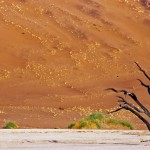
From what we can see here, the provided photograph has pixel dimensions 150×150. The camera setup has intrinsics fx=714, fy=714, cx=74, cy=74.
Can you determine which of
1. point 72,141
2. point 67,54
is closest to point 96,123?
point 72,141

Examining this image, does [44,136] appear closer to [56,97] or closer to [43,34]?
[56,97]

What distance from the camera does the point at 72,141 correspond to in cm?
1630

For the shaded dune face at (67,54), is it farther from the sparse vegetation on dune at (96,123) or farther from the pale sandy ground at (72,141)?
the pale sandy ground at (72,141)

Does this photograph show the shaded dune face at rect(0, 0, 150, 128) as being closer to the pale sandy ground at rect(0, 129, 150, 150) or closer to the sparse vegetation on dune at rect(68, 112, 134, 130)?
the sparse vegetation on dune at rect(68, 112, 134, 130)

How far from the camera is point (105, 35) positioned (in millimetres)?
48938

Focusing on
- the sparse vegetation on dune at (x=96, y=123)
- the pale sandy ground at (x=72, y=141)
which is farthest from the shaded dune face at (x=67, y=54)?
the pale sandy ground at (x=72, y=141)

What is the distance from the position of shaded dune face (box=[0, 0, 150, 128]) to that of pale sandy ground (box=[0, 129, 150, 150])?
747cm

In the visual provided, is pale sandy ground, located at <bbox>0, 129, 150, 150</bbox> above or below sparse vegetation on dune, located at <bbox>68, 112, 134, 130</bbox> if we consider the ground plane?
above

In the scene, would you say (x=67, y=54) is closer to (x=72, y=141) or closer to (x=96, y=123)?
(x=96, y=123)

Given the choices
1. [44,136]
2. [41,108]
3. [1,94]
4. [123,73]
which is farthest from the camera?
[123,73]

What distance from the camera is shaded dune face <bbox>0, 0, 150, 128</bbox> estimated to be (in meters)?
34.9

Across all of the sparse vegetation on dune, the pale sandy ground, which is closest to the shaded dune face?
the sparse vegetation on dune

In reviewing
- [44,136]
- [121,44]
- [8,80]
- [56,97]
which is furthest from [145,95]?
[44,136]

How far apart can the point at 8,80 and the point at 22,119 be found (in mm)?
11431
